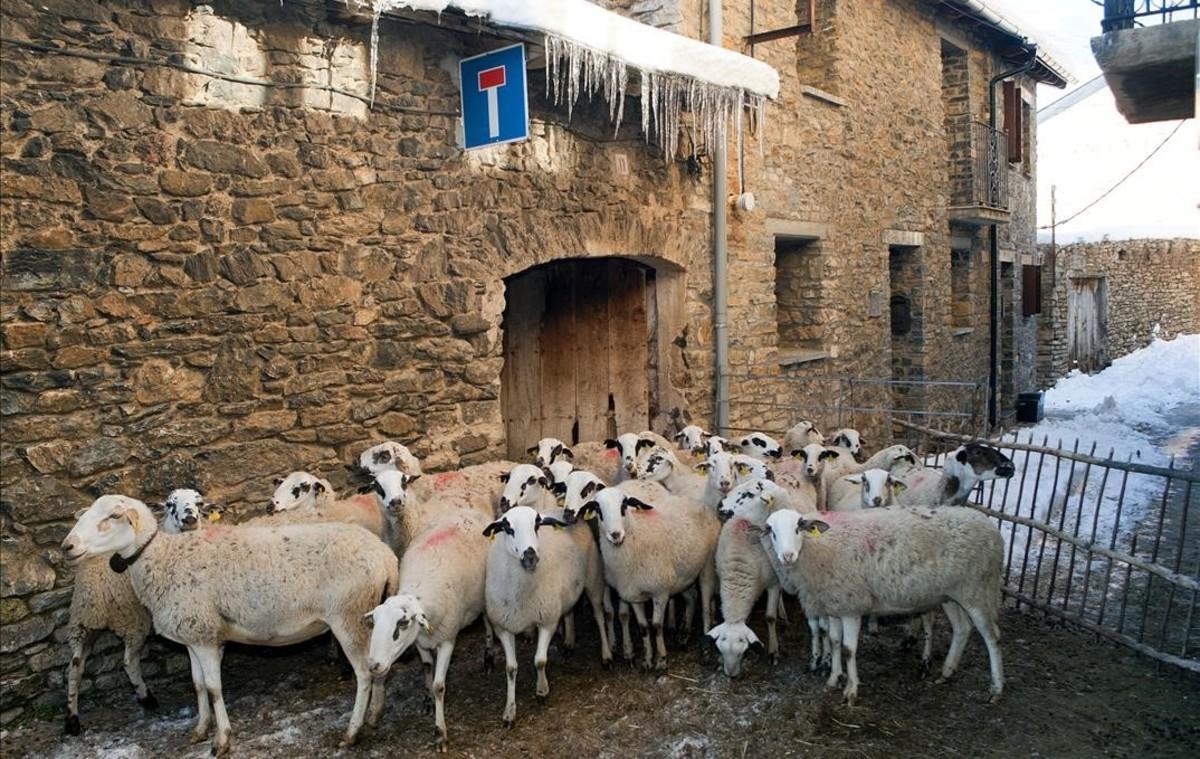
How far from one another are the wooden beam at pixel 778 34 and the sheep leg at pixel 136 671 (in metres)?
7.49

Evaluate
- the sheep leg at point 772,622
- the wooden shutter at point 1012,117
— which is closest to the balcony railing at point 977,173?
the wooden shutter at point 1012,117

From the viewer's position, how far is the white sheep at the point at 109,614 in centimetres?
467

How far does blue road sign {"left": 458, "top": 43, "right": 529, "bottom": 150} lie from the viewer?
6.13 meters

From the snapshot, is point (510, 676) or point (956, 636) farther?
point (956, 636)

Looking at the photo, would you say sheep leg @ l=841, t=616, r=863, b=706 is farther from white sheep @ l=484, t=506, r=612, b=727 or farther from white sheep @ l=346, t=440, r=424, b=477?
white sheep @ l=346, t=440, r=424, b=477

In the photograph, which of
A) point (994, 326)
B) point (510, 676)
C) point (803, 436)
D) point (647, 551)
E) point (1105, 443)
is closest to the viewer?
point (510, 676)

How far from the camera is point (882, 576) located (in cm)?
492

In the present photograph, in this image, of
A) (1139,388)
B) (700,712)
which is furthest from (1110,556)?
(1139,388)

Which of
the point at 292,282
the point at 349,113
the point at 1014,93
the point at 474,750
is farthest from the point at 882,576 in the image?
the point at 1014,93

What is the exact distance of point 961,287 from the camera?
15.7 meters

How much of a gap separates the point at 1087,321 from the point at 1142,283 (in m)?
3.02

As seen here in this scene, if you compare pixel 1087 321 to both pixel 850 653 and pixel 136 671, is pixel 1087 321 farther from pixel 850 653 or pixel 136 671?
pixel 136 671

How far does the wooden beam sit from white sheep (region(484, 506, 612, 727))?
19.5 feet

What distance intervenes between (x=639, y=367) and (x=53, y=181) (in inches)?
210
